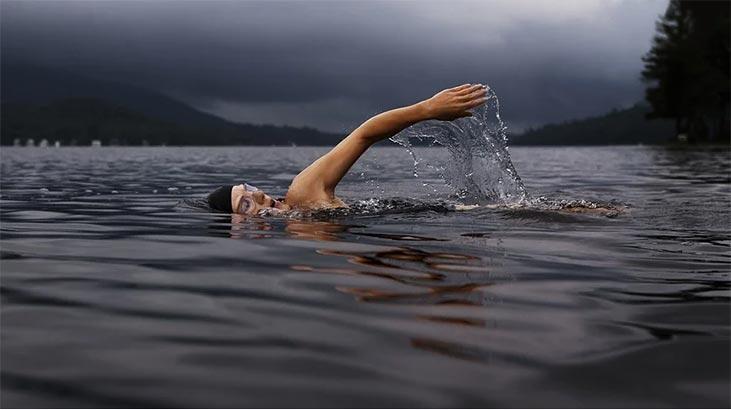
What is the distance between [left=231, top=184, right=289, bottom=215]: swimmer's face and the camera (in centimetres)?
924

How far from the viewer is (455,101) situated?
8031mm

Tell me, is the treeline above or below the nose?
above

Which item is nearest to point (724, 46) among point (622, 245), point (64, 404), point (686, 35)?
point (686, 35)

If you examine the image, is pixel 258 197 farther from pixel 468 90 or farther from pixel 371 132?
pixel 468 90

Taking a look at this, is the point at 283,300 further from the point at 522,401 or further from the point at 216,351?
the point at 522,401

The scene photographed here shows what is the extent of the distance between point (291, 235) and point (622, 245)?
304 centimetres

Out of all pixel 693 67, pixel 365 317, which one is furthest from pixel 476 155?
pixel 693 67

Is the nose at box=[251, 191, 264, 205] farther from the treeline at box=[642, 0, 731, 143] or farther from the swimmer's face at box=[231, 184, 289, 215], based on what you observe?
the treeline at box=[642, 0, 731, 143]

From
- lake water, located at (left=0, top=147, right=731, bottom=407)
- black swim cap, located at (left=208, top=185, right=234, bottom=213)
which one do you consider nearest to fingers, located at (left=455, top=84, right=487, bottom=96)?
lake water, located at (left=0, top=147, right=731, bottom=407)

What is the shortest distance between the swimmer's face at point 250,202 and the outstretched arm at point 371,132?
12.6 inches

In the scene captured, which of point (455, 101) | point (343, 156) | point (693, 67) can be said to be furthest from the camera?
point (693, 67)

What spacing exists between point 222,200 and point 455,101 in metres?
3.38

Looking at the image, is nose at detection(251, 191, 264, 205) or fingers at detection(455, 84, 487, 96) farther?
nose at detection(251, 191, 264, 205)

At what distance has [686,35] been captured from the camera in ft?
241
